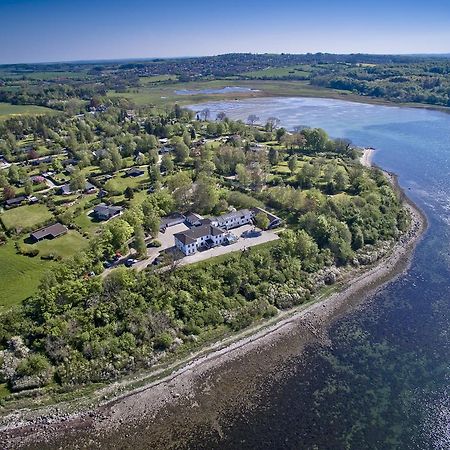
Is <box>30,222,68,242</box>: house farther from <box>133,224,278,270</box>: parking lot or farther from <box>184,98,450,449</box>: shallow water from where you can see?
<box>184,98,450,449</box>: shallow water

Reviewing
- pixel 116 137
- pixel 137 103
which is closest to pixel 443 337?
pixel 116 137

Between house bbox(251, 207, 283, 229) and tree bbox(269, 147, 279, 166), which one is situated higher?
tree bbox(269, 147, 279, 166)

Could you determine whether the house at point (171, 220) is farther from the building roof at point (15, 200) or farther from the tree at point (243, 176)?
the building roof at point (15, 200)

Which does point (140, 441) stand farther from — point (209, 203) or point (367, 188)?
point (367, 188)

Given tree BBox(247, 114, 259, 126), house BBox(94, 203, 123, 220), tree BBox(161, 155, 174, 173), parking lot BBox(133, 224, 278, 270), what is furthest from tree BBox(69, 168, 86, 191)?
tree BBox(247, 114, 259, 126)

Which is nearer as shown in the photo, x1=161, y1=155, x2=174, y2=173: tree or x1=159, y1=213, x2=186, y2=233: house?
x1=159, y1=213, x2=186, y2=233: house

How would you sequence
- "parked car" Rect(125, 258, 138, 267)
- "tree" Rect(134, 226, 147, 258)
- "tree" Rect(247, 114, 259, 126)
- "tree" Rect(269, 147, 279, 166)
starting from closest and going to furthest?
"parked car" Rect(125, 258, 138, 267) < "tree" Rect(134, 226, 147, 258) < "tree" Rect(269, 147, 279, 166) < "tree" Rect(247, 114, 259, 126)

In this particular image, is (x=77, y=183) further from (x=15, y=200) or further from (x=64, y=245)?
(x=64, y=245)
